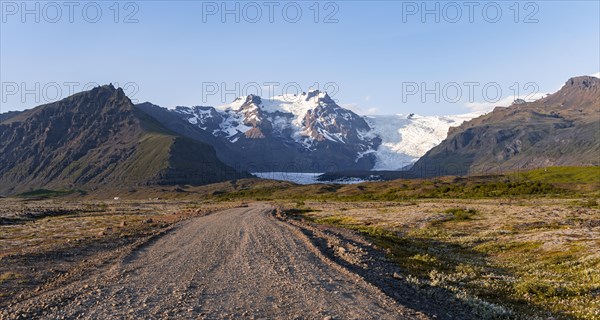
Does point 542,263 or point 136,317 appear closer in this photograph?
→ point 136,317

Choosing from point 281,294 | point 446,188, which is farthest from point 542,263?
point 446,188

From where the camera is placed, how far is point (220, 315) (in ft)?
54.8

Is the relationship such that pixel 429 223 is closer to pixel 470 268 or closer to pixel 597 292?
pixel 470 268

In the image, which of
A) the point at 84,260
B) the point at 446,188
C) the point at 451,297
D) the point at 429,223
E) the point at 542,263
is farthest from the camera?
the point at 446,188

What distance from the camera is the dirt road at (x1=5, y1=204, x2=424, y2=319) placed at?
671 inches

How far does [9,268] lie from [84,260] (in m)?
4.37

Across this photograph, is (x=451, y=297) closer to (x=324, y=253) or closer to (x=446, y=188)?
(x=324, y=253)

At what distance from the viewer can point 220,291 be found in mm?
20500

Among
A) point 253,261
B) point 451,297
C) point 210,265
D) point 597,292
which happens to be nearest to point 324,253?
point 253,261

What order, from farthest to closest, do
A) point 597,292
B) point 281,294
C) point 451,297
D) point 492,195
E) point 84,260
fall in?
point 492,195
point 84,260
point 597,292
point 451,297
point 281,294

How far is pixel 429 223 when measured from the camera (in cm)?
7044

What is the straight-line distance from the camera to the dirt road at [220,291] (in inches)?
671

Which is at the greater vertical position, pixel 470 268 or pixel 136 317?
pixel 136 317

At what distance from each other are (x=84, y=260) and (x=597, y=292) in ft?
97.6
